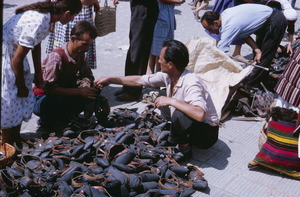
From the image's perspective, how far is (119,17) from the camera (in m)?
9.09

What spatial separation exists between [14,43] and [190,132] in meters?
1.71

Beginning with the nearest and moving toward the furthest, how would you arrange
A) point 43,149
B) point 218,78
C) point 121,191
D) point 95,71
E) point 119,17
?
1. point 121,191
2. point 43,149
3. point 218,78
4. point 95,71
5. point 119,17

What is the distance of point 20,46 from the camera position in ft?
8.73

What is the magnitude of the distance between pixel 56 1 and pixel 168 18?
2.07 meters

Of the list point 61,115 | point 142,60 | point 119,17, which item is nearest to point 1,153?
A: point 61,115

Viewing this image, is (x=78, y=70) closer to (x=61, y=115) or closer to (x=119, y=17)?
(x=61, y=115)

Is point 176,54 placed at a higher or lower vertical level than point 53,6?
lower

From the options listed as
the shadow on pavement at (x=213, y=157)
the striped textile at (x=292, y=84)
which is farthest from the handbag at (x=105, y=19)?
the striped textile at (x=292, y=84)

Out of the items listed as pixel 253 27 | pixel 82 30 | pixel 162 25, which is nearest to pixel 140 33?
pixel 162 25

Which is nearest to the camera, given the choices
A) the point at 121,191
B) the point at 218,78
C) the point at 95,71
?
the point at 121,191

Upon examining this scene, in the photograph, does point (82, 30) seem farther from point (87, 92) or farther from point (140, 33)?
point (140, 33)

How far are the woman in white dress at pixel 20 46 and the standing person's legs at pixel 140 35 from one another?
1546 mm

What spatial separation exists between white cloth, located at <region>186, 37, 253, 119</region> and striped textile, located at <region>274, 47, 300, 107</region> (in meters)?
0.60

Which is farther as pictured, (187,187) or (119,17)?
(119,17)
